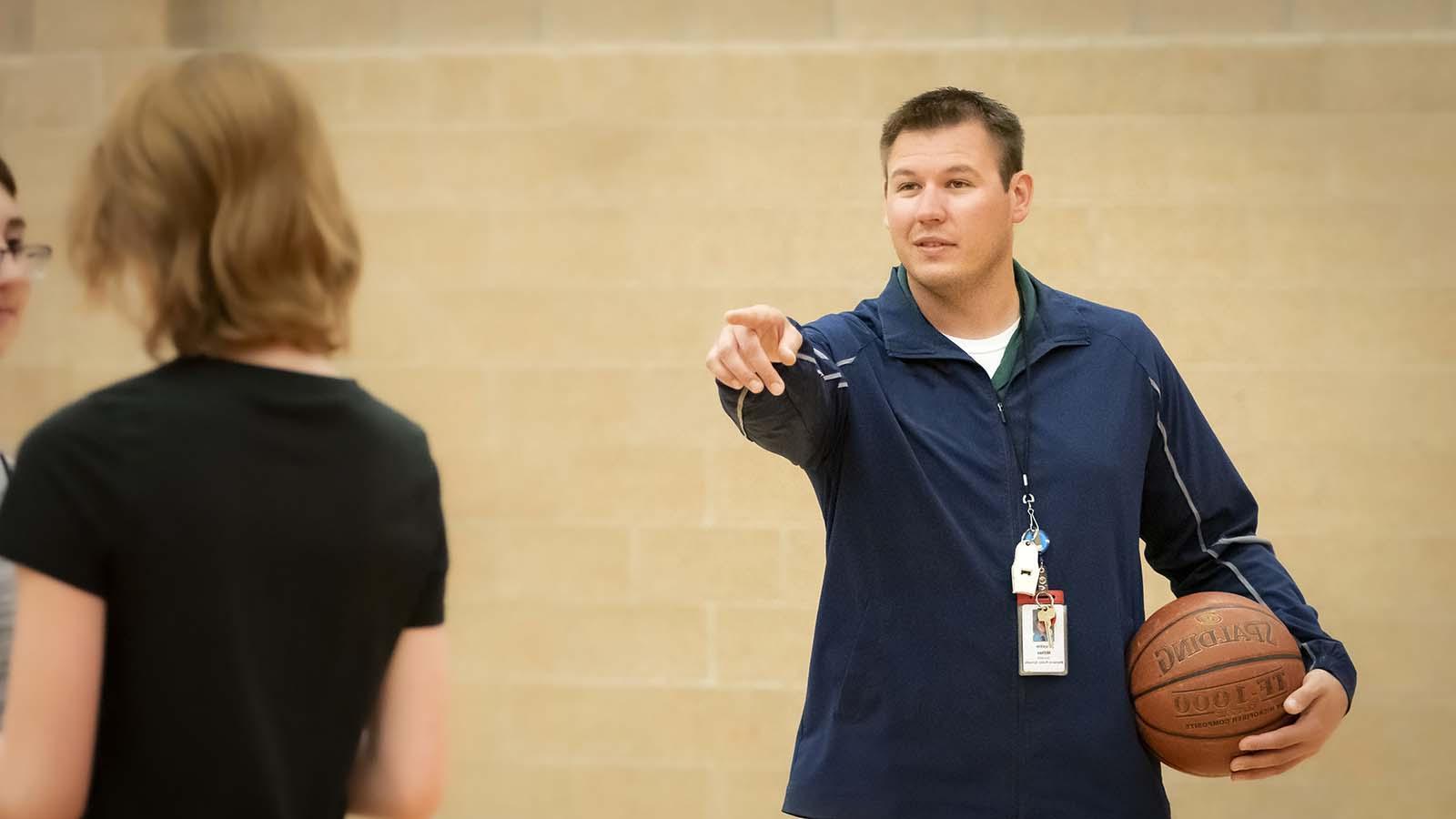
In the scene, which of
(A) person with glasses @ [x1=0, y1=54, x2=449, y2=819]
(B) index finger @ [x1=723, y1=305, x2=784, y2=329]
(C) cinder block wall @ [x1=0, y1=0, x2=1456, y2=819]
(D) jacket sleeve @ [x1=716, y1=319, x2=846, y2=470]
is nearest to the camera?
(A) person with glasses @ [x1=0, y1=54, x2=449, y2=819]

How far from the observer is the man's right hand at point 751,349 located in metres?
Answer: 1.87

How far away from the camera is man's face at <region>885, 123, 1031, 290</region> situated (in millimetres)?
2217

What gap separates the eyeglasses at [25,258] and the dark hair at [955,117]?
4.18 ft

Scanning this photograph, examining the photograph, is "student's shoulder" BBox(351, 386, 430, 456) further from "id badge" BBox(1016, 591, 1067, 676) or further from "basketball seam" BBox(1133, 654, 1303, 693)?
"basketball seam" BBox(1133, 654, 1303, 693)

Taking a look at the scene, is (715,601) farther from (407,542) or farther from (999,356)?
(407,542)

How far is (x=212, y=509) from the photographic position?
111 cm

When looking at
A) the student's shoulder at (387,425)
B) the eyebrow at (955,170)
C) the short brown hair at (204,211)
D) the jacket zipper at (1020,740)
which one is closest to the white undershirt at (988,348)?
the eyebrow at (955,170)

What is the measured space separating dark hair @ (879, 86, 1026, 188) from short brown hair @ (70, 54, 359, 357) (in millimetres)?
1331

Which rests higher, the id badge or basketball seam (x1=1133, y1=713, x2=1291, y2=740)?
the id badge

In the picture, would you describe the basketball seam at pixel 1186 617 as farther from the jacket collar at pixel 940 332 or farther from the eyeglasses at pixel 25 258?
the eyeglasses at pixel 25 258

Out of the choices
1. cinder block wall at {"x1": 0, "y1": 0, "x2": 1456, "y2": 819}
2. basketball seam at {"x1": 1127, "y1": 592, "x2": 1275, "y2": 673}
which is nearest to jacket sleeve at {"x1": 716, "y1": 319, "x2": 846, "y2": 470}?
basketball seam at {"x1": 1127, "y1": 592, "x2": 1275, "y2": 673}

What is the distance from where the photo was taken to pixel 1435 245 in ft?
13.0

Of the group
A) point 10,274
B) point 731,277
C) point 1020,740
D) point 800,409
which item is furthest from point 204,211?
point 731,277

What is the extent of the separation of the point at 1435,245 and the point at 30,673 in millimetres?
3910
